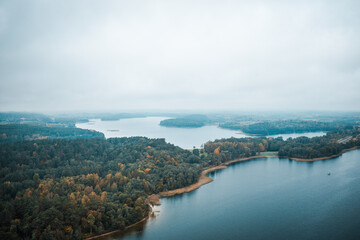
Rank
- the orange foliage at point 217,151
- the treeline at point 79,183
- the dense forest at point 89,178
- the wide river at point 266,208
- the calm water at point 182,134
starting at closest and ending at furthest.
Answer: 1. the treeline at point 79,183
2. the dense forest at point 89,178
3. the wide river at point 266,208
4. the orange foliage at point 217,151
5. the calm water at point 182,134

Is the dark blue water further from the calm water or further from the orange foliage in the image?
the calm water

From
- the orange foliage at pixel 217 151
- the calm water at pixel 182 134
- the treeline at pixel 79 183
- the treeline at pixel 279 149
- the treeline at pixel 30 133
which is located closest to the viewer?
the treeline at pixel 79 183

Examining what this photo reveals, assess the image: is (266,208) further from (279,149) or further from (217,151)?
(279,149)

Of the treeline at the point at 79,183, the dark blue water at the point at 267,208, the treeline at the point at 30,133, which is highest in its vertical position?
the treeline at the point at 30,133

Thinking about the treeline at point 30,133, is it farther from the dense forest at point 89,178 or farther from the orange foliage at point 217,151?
the orange foliage at point 217,151

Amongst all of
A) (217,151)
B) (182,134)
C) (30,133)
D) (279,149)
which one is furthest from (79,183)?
(182,134)

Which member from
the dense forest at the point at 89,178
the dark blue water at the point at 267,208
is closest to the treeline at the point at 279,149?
the dense forest at the point at 89,178

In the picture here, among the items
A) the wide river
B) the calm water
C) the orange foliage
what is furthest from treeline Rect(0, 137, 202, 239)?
the calm water
